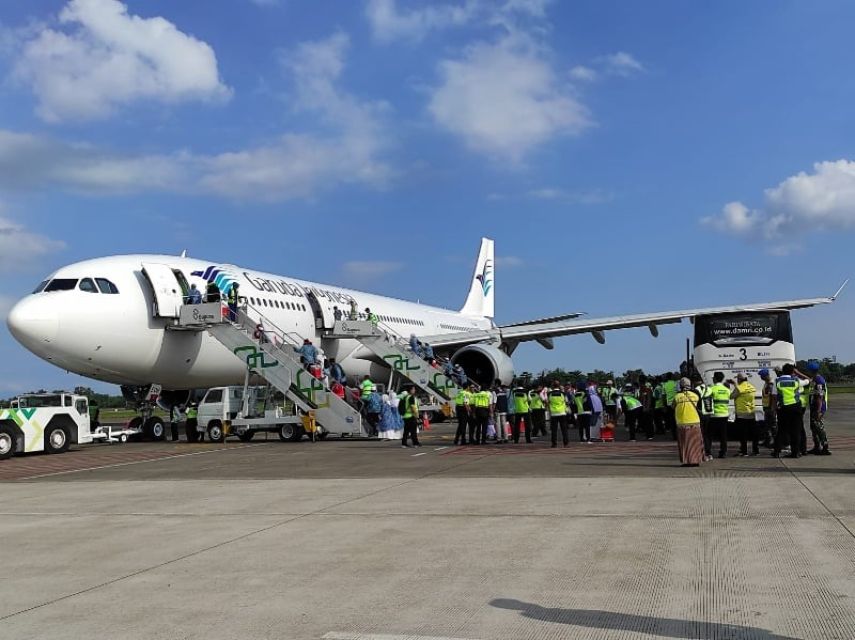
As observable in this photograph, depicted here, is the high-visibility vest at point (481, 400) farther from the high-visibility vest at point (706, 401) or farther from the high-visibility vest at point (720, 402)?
the high-visibility vest at point (720, 402)

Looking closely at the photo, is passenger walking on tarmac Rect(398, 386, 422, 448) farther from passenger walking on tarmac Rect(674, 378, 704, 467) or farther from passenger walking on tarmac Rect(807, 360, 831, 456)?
passenger walking on tarmac Rect(807, 360, 831, 456)

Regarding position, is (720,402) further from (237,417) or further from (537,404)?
(237,417)

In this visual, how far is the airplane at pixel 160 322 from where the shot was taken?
1883 centimetres

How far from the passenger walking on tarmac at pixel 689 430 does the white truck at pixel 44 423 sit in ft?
43.6

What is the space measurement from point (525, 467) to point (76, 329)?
35.6 ft

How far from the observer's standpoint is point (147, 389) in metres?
22.4

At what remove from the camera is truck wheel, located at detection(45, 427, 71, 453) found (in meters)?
18.9

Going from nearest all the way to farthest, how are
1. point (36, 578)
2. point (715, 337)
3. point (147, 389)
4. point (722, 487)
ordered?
1. point (36, 578)
2. point (722, 487)
3. point (715, 337)
4. point (147, 389)

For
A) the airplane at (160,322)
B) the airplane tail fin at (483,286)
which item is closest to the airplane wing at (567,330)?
the airplane at (160,322)

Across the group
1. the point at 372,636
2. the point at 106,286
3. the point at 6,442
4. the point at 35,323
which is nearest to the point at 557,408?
the point at 106,286

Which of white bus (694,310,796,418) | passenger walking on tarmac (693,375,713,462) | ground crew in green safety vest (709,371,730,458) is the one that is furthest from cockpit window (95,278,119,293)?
white bus (694,310,796,418)

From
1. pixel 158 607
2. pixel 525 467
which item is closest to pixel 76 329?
pixel 525 467

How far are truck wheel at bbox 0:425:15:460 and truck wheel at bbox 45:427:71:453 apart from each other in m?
0.77

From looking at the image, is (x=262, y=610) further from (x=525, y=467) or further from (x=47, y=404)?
(x=47, y=404)
